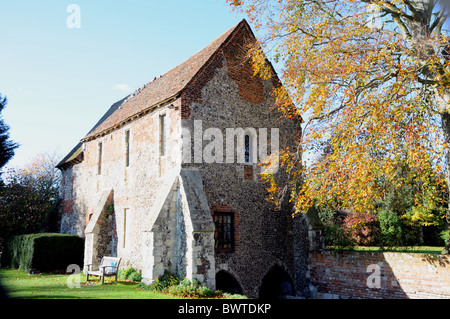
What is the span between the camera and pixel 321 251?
14344 mm

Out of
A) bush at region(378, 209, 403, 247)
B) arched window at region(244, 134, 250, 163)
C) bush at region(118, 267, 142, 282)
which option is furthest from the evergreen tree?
bush at region(378, 209, 403, 247)

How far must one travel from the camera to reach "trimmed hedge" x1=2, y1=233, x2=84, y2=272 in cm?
1794

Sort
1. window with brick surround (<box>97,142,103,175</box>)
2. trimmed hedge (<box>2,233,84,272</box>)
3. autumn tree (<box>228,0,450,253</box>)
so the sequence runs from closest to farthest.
Answer: autumn tree (<box>228,0,450,253</box>)
trimmed hedge (<box>2,233,84,272</box>)
window with brick surround (<box>97,142,103,175</box>)

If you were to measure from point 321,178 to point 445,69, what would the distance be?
4.67 metres

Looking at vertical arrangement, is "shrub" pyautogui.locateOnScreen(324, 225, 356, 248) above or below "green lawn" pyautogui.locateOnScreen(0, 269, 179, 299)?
above

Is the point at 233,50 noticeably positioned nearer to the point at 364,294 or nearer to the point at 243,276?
the point at 243,276

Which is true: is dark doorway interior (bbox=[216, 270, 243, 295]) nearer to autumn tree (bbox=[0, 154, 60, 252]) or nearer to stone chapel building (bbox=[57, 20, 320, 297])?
stone chapel building (bbox=[57, 20, 320, 297])

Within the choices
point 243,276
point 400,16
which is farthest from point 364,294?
point 400,16

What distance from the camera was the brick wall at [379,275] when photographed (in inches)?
435

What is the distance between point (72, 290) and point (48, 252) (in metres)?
7.07

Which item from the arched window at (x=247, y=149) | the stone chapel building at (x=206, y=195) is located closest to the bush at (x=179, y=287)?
A: the stone chapel building at (x=206, y=195)

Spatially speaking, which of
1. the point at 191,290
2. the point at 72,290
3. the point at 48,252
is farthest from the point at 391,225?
the point at 72,290

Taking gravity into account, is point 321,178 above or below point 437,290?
above

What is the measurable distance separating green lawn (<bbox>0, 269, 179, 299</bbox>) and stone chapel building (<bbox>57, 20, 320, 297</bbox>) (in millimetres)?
938
